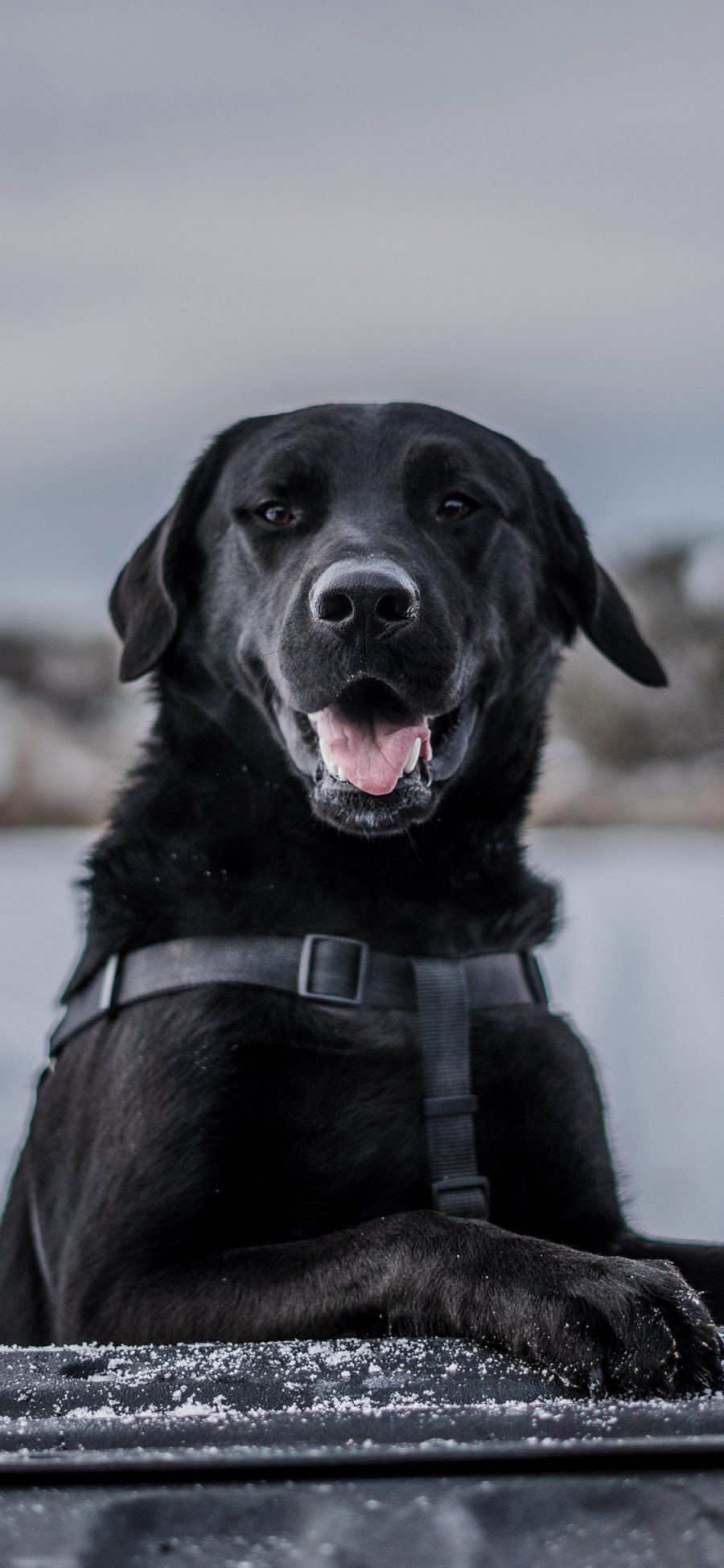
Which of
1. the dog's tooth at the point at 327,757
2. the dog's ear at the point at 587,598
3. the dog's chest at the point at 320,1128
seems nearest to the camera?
the dog's chest at the point at 320,1128

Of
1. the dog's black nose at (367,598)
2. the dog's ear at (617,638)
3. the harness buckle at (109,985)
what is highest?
the dog's ear at (617,638)

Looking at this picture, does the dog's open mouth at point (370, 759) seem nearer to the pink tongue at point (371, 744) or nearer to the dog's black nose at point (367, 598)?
the pink tongue at point (371, 744)

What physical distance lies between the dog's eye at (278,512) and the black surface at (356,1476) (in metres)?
1.59

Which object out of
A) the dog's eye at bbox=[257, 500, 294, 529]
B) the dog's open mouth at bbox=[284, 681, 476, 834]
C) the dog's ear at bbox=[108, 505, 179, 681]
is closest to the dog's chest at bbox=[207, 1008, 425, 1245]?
the dog's open mouth at bbox=[284, 681, 476, 834]

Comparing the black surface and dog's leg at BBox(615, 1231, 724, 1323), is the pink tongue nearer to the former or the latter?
dog's leg at BBox(615, 1231, 724, 1323)

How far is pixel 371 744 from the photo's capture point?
2.16 meters

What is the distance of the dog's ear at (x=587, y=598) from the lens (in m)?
2.73

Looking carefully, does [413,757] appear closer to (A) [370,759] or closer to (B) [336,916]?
(A) [370,759]

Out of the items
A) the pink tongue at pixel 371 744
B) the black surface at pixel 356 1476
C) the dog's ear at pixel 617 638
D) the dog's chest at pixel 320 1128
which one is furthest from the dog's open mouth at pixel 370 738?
the black surface at pixel 356 1476

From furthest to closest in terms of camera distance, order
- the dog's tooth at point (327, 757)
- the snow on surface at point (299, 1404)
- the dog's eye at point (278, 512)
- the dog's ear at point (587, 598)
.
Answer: the dog's ear at point (587, 598), the dog's eye at point (278, 512), the dog's tooth at point (327, 757), the snow on surface at point (299, 1404)

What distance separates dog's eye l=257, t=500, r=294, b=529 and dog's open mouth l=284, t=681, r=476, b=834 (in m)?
0.43

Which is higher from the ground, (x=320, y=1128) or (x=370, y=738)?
(x=370, y=738)

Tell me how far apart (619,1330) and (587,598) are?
166cm

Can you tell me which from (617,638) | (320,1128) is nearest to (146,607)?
(617,638)
